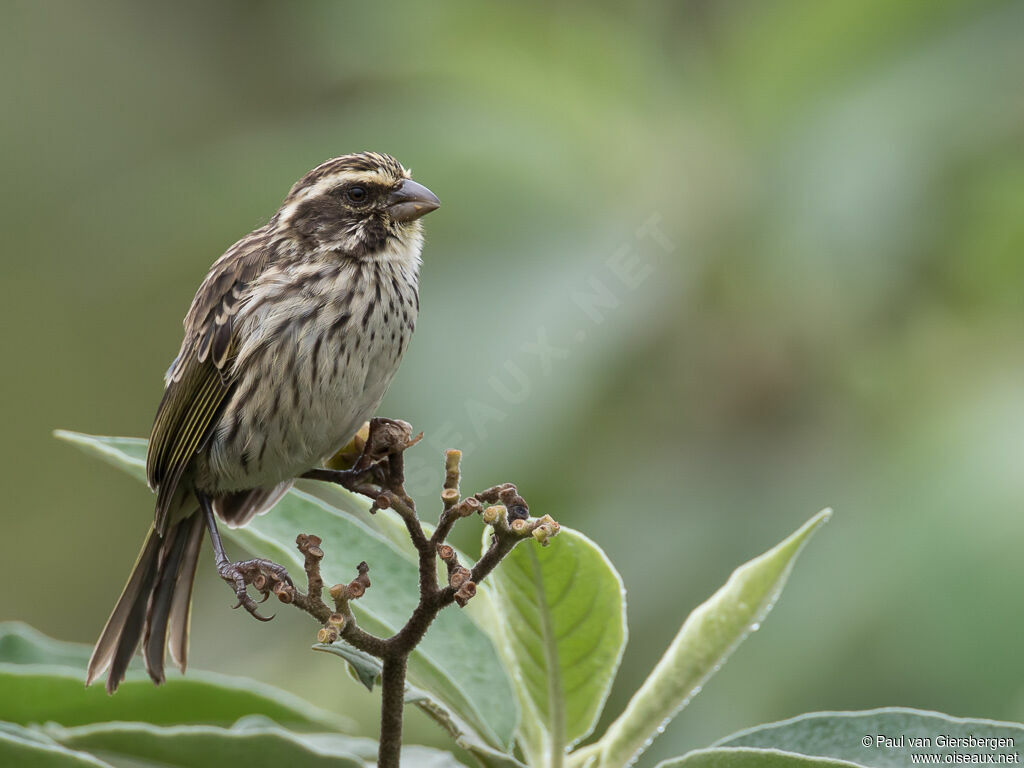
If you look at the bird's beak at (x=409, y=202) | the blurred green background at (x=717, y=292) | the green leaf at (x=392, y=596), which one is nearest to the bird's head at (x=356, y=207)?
the bird's beak at (x=409, y=202)

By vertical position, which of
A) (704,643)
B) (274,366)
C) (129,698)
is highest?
(274,366)

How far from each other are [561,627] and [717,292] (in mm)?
2064

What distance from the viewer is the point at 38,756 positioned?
68.0 inches

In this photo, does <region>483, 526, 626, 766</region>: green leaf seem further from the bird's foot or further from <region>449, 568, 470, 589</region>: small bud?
the bird's foot

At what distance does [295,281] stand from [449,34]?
6.30 ft

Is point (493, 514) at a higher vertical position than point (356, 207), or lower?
lower

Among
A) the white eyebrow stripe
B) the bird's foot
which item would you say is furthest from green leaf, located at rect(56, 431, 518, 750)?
the white eyebrow stripe

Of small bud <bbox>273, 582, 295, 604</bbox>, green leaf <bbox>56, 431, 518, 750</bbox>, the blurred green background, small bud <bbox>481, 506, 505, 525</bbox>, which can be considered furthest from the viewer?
the blurred green background

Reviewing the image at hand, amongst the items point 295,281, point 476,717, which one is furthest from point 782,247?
point 476,717

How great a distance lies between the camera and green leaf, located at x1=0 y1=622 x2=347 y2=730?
2.20 metres

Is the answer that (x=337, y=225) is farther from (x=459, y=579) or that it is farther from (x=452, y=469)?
(x=459, y=579)

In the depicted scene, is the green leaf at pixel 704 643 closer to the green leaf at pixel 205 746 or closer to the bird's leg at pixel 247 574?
the green leaf at pixel 205 746

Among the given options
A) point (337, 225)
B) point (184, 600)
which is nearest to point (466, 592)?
point (184, 600)

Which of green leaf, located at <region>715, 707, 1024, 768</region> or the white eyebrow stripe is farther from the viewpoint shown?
the white eyebrow stripe
